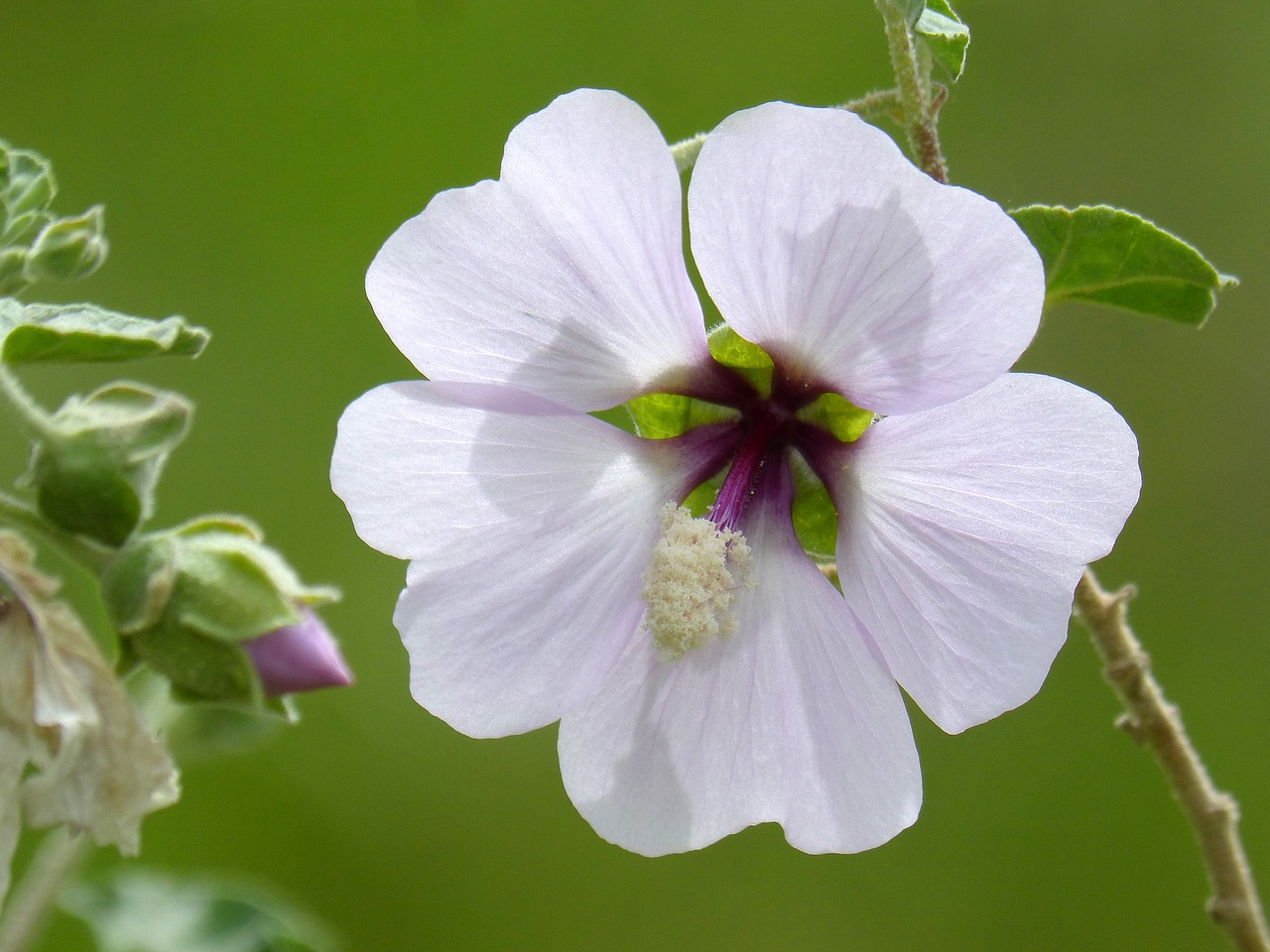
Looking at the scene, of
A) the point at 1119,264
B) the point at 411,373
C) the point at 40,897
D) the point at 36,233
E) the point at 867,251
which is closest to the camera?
the point at 867,251

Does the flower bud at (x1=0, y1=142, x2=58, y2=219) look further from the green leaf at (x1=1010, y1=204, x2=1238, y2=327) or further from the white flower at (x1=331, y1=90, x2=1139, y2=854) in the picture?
the green leaf at (x1=1010, y1=204, x2=1238, y2=327)

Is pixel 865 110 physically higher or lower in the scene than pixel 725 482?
higher

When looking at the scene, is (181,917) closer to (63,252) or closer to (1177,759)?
(63,252)

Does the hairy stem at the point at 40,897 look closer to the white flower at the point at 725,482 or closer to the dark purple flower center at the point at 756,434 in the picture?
the white flower at the point at 725,482

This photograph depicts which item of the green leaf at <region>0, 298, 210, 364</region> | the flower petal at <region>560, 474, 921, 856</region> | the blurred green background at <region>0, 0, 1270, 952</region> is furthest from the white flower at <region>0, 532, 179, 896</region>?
the blurred green background at <region>0, 0, 1270, 952</region>

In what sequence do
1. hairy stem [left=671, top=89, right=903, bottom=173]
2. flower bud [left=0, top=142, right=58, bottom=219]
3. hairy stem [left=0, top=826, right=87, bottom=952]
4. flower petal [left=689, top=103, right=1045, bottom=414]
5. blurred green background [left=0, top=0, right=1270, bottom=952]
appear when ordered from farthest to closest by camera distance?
blurred green background [left=0, top=0, right=1270, bottom=952]
hairy stem [left=0, top=826, right=87, bottom=952]
flower bud [left=0, top=142, right=58, bottom=219]
hairy stem [left=671, top=89, right=903, bottom=173]
flower petal [left=689, top=103, right=1045, bottom=414]

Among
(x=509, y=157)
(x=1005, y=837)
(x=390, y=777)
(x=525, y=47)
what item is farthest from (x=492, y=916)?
(x=509, y=157)

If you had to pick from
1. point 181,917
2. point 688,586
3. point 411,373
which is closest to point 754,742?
point 688,586
